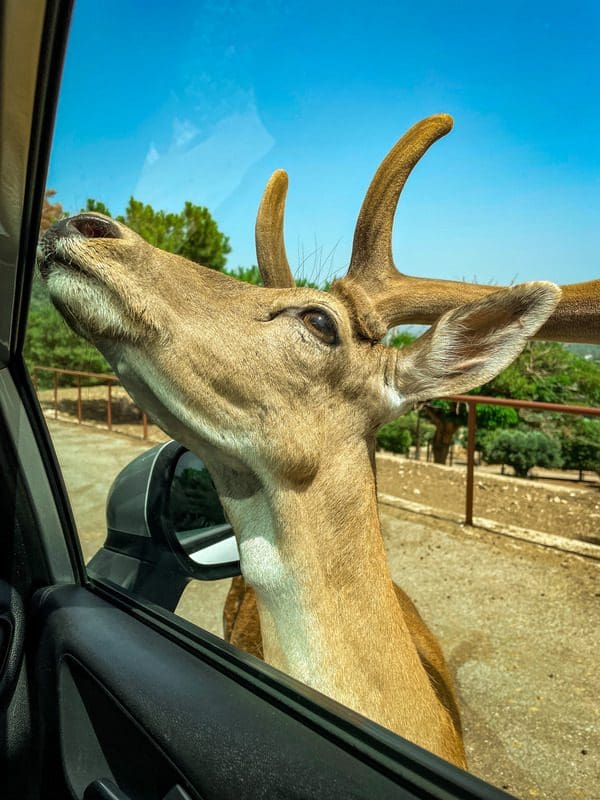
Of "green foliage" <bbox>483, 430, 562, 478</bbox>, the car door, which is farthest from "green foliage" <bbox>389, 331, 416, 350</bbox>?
"green foliage" <bbox>483, 430, 562, 478</bbox>

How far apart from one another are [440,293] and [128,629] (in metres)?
1.50

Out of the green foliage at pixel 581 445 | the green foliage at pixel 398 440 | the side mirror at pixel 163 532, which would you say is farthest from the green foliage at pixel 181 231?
the green foliage at pixel 398 440

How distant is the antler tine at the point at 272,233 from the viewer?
9.16 ft

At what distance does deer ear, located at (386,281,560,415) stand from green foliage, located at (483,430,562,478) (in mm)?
4174

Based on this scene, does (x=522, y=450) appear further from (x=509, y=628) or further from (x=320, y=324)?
(x=320, y=324)

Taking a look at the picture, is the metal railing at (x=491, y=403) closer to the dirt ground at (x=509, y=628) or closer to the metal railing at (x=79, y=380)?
the dirt ground at (x=509, y=628)

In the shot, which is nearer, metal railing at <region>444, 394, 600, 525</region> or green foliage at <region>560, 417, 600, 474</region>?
metal railing at <region>444, 394, 600, 525</region>

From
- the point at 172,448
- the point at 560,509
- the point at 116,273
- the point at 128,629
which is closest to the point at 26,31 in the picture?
the point at 116,273

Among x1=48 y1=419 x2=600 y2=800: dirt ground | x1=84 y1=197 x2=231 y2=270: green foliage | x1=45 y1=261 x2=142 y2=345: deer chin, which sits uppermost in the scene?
x1=84 y1=197 x2=231 y2=270: green foliage

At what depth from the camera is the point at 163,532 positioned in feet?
6.13

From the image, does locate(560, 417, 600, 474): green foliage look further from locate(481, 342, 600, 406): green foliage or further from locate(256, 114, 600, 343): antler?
locate(256, 114, 600, 343): antler

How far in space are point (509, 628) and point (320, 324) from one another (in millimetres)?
1665

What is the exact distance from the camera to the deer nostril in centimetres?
161

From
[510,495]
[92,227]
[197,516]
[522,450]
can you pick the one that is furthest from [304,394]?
[522,450]
